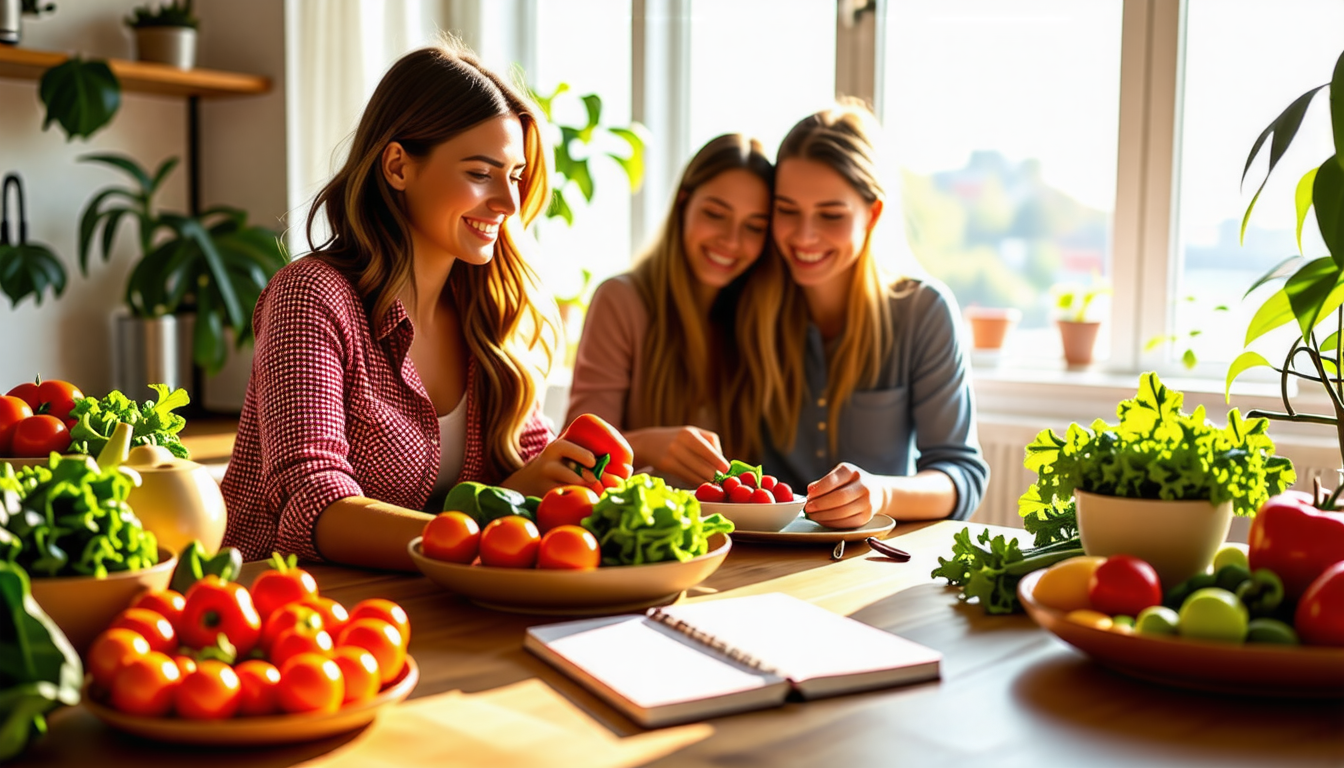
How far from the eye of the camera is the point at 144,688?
32.7 inches

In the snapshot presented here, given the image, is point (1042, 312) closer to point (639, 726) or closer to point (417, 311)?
point (417, 311)

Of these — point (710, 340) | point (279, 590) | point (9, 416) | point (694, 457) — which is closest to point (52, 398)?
point (9, 416)

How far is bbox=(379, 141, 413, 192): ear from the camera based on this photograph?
6.27 feet

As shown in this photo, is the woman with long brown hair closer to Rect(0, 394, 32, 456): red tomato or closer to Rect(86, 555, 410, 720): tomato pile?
Rect(0, 394, 32, 456): red tomato

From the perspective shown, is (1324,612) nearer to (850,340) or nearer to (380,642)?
(380,642)

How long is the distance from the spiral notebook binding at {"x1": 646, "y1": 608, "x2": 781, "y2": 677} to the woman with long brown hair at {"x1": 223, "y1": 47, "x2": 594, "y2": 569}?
52cm

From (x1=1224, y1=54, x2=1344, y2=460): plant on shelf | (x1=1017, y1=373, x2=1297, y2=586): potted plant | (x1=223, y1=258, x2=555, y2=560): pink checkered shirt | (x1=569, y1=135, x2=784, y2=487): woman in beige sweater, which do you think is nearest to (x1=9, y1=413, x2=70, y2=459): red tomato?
(x1=223, y1=258, x2=555, y2=560): pink checkered shirt

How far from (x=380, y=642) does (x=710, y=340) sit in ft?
6.00

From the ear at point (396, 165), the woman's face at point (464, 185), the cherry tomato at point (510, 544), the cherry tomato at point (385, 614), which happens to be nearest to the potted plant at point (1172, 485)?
the cherry tomato at point (510, 544)

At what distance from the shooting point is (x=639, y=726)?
0.93 meters

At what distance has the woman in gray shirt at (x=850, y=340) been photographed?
250 cm

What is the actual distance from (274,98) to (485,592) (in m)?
3.10

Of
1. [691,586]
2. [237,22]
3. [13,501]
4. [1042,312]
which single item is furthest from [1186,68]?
[13,501]

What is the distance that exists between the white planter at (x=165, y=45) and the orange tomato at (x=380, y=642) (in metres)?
3.21
